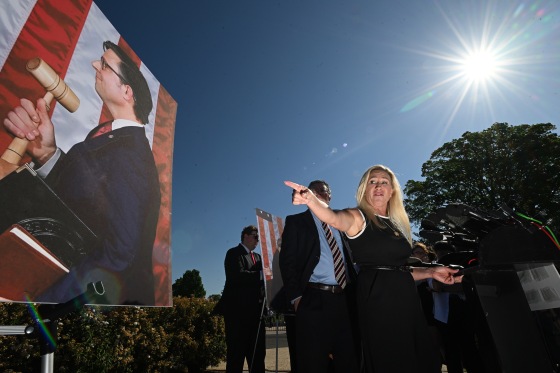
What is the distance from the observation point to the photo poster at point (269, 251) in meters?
5.10

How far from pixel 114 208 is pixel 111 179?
195 millimetres

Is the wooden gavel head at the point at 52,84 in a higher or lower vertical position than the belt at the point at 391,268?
higher

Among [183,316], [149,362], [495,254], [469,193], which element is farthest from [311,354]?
[469,193]

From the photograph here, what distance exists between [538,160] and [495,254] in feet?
86.3

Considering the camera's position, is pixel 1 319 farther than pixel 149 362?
No

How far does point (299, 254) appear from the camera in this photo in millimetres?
3350

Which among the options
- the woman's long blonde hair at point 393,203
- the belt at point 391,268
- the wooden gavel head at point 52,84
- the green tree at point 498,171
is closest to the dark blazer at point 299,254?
the woman's long blonde hair at point 393,203

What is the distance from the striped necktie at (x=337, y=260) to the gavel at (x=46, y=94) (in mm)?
2332

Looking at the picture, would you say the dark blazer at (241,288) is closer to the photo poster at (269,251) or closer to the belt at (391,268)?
the photo poster at (269,251)

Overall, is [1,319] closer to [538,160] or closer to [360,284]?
[360,284]

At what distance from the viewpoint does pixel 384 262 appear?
2332mm

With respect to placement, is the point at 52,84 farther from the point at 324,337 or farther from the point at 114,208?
the point at 324,337

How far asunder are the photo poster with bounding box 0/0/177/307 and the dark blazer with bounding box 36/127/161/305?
0.04 m

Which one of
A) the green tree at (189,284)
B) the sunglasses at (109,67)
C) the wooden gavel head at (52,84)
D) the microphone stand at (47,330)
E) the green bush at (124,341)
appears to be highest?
the green tree at (189,284)
